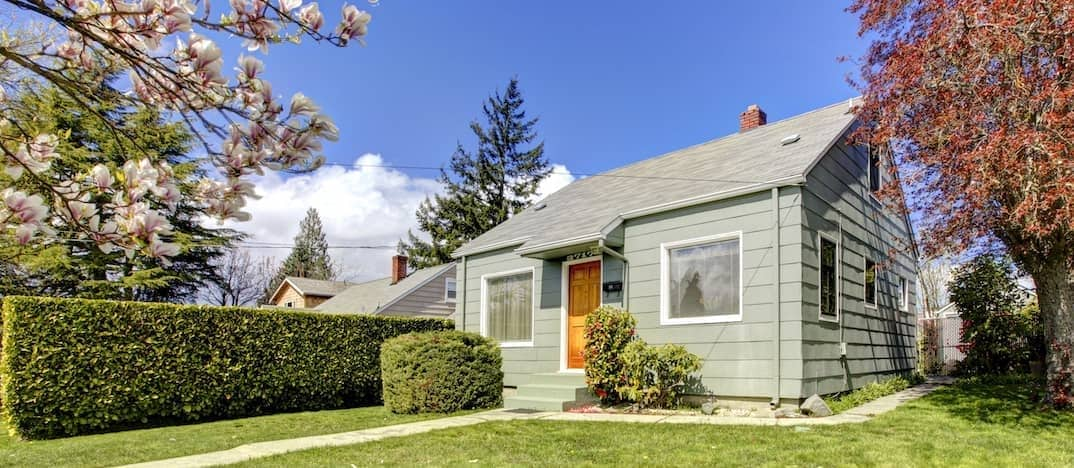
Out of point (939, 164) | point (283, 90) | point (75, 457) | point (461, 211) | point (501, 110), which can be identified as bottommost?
point (75, 457)

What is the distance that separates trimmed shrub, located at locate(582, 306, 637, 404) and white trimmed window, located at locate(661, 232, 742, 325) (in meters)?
0.65

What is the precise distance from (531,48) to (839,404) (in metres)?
10.4

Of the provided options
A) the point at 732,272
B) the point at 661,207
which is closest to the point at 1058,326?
the point at 732,272

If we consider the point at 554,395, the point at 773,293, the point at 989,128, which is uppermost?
the point at 989,128

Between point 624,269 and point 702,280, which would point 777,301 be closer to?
point 702,280

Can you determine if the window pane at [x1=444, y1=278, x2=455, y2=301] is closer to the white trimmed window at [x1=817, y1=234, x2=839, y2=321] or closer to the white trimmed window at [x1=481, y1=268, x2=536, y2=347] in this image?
the white trimmed window at [x1=481, y1=268, x2=536, y2=347]

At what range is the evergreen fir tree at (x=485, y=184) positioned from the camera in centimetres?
2836

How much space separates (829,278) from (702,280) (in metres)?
1.69

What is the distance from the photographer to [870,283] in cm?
1039

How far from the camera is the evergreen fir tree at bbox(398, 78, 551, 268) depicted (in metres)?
28.4

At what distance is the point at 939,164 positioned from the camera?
7.30 meters

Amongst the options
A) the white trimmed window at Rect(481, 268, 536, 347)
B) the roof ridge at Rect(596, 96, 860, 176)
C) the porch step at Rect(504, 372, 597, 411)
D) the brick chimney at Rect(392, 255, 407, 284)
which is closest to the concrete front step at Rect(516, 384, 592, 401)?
the porch step at Rect(504, 372, 597, 411)

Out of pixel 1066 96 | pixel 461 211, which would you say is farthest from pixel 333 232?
pixel 1066 96

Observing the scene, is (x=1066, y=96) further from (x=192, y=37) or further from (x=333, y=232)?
(x=333, y=232)
